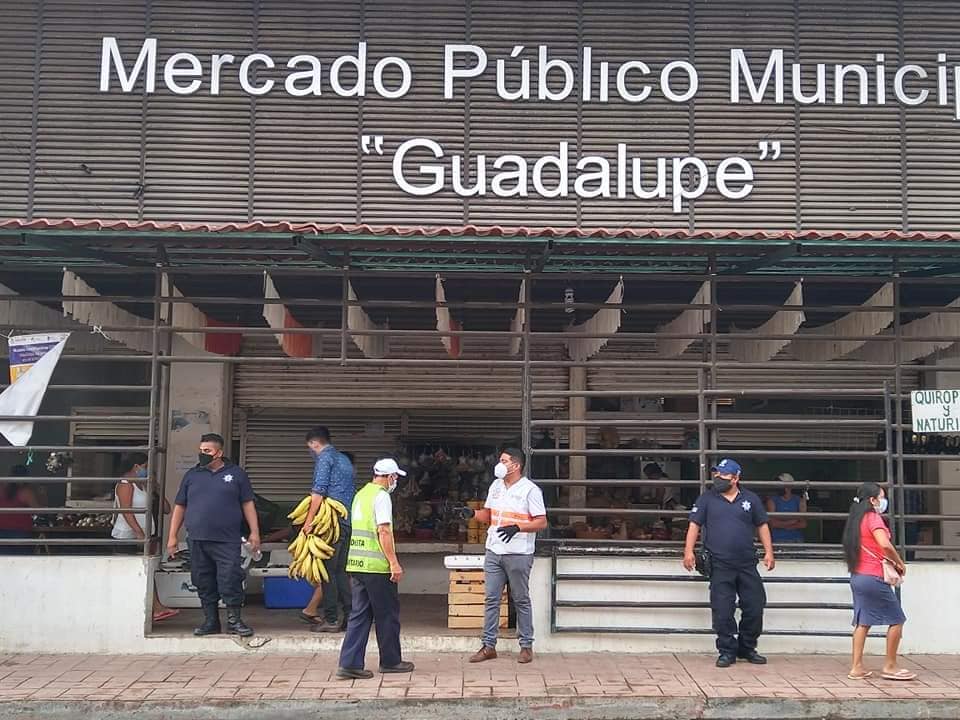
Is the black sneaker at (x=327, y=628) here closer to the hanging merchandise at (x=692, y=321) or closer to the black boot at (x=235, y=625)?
the black boot at (x=235, y=625)

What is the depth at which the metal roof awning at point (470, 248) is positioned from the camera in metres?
7.20

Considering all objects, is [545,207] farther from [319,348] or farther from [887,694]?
[887,694]

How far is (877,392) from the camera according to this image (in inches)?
306

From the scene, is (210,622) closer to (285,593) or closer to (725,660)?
(285,593)

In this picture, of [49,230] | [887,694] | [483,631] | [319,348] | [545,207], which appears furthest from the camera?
[319,348]

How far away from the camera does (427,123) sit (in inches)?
382

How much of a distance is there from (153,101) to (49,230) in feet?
10.3

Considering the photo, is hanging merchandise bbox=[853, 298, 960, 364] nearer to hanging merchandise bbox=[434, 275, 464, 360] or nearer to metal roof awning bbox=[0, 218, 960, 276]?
metal roof awning bbox=[0, 218, 960, 276]

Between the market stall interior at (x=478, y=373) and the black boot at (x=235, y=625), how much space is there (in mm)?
590

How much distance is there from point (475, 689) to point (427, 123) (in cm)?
584

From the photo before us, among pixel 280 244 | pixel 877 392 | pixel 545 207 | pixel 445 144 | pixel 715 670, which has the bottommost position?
pixel 715 670

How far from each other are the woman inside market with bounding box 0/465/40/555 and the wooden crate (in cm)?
443

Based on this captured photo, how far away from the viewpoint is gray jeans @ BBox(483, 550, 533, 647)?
7371 mm

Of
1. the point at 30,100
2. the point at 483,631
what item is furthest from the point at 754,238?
the point at 30,100
